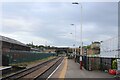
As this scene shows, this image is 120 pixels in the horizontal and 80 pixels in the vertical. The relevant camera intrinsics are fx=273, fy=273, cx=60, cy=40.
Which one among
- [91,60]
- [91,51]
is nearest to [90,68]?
[91,60]

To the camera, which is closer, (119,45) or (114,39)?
(119,45)

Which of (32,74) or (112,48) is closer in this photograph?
(32,74)

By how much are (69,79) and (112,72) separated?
7.04m

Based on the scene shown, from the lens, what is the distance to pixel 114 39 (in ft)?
136

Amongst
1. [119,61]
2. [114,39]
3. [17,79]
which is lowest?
[17,79]

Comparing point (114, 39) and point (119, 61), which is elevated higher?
point (114, 39)

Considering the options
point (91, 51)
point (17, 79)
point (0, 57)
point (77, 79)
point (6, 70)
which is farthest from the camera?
point (91, 51)

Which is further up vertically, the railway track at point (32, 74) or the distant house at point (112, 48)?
the distant house at point (112, 48)

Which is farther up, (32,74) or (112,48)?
(112,48)

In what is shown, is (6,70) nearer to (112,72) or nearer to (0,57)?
(0,57)

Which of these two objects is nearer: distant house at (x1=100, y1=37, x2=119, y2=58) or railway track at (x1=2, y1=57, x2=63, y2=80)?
railway track at (x1=2, y1=57, x2=63, y2=80)

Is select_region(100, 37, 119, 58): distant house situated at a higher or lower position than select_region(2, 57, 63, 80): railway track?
higher

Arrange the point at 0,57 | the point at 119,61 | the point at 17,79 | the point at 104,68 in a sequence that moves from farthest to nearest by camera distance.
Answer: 1. the point at 0,57
2. the point at 104,68
3. the point at 119,61
4. the point at 17,79

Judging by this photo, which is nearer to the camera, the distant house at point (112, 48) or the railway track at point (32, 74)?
the railway track at point (32, 74)
